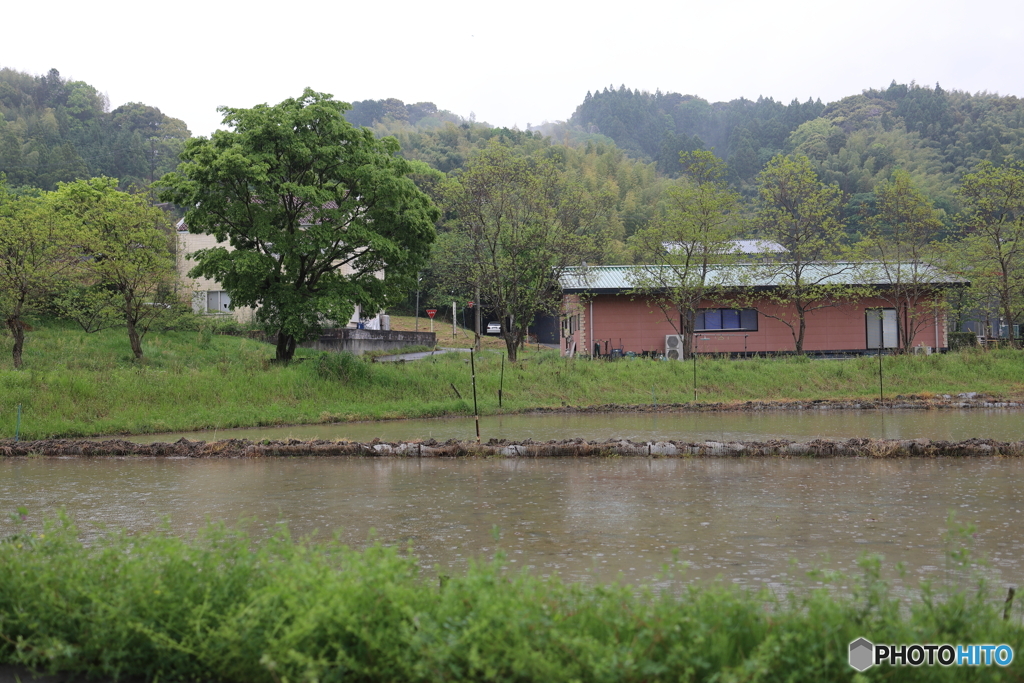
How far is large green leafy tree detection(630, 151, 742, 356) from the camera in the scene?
29.2 m

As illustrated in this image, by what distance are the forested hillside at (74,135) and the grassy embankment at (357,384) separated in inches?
1691

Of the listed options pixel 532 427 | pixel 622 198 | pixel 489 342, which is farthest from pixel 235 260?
pixel 622 198

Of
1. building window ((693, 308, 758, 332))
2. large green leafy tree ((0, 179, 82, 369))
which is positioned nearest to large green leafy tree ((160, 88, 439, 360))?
large green leafy tree ((0, 179, 82, 369))

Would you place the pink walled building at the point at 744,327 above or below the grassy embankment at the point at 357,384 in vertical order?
above

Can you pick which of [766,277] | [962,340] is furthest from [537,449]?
[962,340]

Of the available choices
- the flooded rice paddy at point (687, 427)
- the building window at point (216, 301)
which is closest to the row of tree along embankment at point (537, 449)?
the flooded rice paddy at point (687, 427)

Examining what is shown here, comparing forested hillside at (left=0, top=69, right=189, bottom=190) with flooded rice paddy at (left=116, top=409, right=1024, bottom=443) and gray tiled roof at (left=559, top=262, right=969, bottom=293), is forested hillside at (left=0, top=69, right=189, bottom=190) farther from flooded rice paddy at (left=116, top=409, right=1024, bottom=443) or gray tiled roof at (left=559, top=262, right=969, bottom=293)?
flooded rice paddy at (left=116, top=409, right=1024, bottom=443)

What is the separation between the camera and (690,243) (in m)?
29.7

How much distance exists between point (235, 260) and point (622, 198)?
47670mm

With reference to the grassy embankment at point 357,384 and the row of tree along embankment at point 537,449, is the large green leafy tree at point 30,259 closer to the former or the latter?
the grassy embankment at point 357,384

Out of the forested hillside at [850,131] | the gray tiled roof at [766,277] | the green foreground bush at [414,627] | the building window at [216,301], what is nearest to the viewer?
the green foreground bush at [414,627]

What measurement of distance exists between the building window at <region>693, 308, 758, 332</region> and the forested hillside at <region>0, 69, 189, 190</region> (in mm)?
42986

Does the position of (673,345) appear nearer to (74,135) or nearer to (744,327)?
(744,327)

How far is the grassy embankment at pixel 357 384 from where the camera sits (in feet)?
57.0
